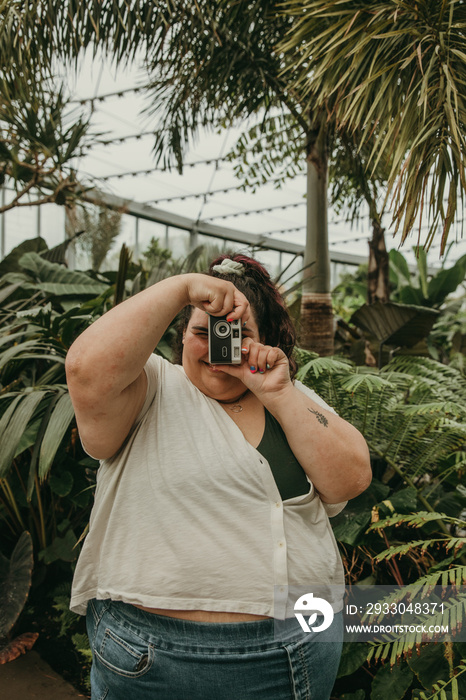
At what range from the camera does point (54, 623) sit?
95.0 inches

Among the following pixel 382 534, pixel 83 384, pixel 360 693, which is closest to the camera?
pixel 83 384

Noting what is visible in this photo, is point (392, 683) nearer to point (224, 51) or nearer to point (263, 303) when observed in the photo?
point (263, 303)

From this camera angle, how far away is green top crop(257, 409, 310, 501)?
110cm

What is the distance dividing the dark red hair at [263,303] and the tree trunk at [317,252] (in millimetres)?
2351

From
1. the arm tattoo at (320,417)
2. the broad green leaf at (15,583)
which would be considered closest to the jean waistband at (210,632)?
the arm tattoo at (320,417)

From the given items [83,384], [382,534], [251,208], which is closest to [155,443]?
[83,384]

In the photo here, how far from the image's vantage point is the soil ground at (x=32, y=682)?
2084 millimetres

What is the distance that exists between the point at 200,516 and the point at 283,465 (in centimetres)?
20

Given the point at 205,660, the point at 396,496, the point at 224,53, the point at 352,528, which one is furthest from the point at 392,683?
the point at 224,53

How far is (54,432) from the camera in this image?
6.50 feet

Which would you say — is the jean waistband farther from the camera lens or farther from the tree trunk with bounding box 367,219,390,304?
the tree trunk with bounding box 367,219,390,304

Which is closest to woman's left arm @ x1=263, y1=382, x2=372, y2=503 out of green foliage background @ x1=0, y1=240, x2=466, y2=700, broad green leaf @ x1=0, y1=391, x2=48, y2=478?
green foliage background @ x1=0, y1=240, x2=466, y2=700

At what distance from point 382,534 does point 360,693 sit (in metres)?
0.52

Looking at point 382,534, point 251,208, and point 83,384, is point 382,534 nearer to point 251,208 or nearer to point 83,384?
point 83,384
